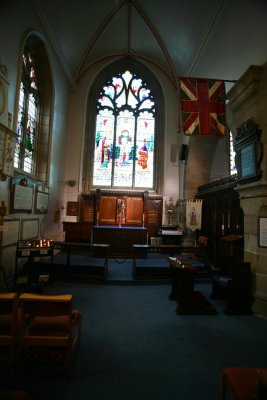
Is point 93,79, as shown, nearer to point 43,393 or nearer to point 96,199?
point 96,199

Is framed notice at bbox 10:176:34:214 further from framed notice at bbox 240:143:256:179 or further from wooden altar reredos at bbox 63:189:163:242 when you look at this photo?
framed notice at bbox 240:143:256:179

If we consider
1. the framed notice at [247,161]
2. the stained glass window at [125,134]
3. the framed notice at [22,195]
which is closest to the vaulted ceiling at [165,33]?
the stained glass window at [125,134]

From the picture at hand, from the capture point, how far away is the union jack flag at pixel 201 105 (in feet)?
16.5

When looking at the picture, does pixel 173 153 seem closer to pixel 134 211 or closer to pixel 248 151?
pixel 134 211

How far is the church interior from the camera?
2.31 m

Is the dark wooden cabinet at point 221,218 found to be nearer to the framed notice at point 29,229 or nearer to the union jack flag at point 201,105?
the union jack flag at point 201,105

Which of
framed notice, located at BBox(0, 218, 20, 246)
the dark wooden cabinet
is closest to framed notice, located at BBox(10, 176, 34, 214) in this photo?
framed notice, located at BBox(0, 218, 20, 246)

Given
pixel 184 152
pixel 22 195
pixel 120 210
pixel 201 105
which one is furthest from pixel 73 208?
pixel 201 105

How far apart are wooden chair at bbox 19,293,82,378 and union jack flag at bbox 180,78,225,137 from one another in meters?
4.13

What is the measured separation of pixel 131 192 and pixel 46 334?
7582 millimetres

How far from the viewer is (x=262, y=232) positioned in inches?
156

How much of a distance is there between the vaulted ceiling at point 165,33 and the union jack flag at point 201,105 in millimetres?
863

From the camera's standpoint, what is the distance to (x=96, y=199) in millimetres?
9219

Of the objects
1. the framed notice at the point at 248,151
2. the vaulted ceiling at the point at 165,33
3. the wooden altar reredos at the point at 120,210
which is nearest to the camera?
the framed notice at the point at 248,151
